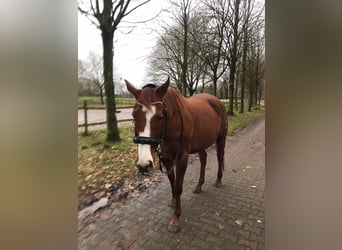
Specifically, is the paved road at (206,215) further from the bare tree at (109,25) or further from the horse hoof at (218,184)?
the bare tree at (109,25)

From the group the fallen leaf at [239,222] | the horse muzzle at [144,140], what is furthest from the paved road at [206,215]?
the horse muzzle at [144,140]

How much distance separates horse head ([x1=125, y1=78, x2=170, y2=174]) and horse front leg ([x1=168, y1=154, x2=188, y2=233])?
304 mm

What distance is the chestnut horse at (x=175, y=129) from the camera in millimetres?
894

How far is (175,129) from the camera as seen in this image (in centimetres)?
114

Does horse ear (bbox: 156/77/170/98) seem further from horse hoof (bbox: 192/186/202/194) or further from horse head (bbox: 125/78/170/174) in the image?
horse hoof (bbox: 192/186/202/194)

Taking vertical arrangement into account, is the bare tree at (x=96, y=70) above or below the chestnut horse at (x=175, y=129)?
above

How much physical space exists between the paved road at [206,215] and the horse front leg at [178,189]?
3cm
